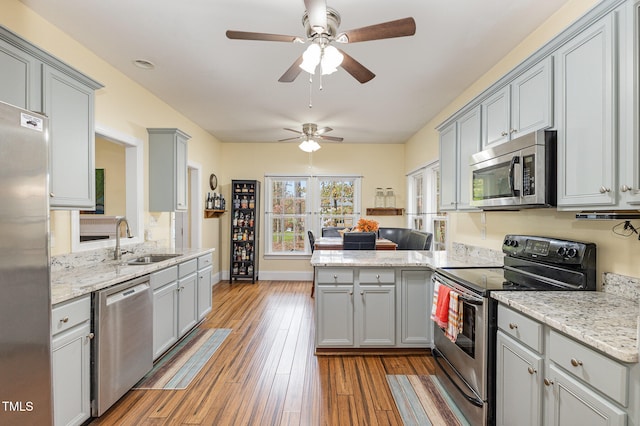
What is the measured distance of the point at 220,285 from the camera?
5.75m

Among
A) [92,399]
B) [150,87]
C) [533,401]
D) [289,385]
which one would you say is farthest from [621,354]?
[150,87]

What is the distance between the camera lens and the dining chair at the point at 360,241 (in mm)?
3975

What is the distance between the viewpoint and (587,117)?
1.55 metres

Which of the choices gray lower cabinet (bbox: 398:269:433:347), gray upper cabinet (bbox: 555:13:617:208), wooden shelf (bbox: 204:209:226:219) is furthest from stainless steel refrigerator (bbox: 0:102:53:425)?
wooden shelf (bbox: 204:209:226:219)

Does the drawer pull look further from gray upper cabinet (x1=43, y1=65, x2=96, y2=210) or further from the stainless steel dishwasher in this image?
gray upper cabinet (x1=43, y1=65, x2=96, y2=210)

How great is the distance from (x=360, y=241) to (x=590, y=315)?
2702 millimetres

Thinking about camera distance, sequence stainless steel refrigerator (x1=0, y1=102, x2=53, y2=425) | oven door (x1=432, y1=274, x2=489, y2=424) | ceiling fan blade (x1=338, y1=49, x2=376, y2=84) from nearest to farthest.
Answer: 1. stainless steel refrigerator (x1=0, y1=102, x2=53, y2=425)
2. oven door (x1=432, y1=274, x2=489, y2=424)
3. ceiling fan blade (x1=338, y1=49, x2=376, y2=84)

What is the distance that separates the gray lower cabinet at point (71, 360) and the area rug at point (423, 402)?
6.58 ft

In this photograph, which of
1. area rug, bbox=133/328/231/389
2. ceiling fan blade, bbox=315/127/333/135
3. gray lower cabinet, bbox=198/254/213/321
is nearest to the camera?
area rug, bbox=133/328/231/389

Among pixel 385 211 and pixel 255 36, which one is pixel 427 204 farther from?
pixel 255 36

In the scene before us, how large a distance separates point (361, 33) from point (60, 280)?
253cm

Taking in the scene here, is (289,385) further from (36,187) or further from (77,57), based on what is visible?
(77,57)

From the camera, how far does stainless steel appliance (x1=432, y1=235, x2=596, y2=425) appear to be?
1807 mm

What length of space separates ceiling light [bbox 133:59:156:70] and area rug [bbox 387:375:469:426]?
357 cm
